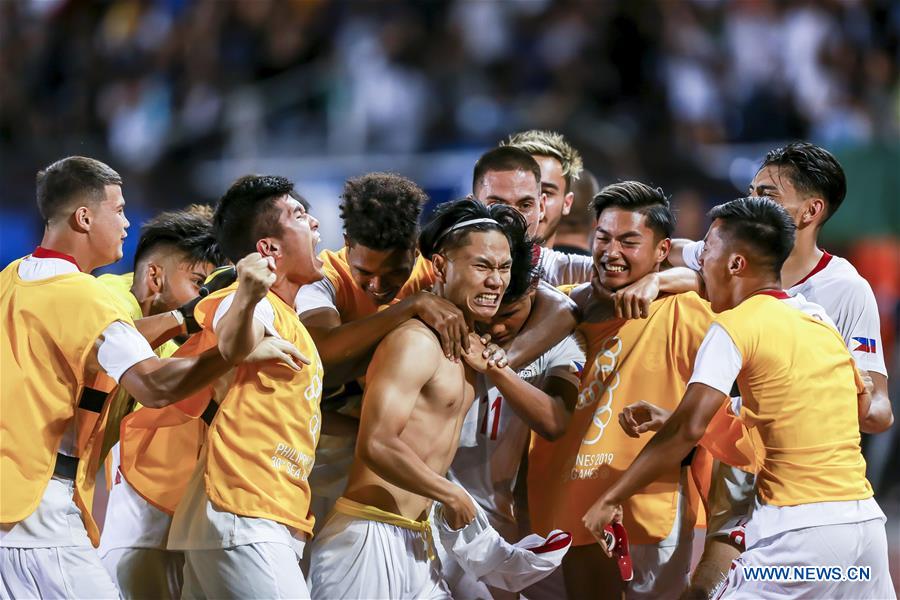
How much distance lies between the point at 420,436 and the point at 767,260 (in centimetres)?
166

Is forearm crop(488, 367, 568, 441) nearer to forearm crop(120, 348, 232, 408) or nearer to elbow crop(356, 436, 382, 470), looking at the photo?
elbow crop(356, 436, 382, 470)

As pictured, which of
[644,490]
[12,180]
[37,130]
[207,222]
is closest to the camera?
[644,490]

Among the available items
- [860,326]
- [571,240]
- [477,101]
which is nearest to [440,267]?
[860,326]

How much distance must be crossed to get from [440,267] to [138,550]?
6.48 feet

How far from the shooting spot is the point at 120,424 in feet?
18.6

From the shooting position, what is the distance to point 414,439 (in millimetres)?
5133

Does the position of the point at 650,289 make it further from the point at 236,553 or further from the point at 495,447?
the point at 236,553

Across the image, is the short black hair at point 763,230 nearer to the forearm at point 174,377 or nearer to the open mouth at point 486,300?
the open mouth at point 486,300

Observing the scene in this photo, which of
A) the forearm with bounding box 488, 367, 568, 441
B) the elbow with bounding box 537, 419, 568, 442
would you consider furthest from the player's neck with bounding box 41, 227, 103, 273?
the elbow with bounding box 537, 419, 568, 442

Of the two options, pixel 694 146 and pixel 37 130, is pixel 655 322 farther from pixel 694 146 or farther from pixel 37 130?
pixel 37 130

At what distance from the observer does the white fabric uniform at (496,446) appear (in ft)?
18.8

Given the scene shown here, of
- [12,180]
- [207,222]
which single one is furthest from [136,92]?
[207,222]

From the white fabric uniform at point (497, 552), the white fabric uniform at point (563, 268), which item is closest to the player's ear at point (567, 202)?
the white fabric uniform at point (563, 268)

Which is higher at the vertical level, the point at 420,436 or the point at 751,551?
the point at 420,436
